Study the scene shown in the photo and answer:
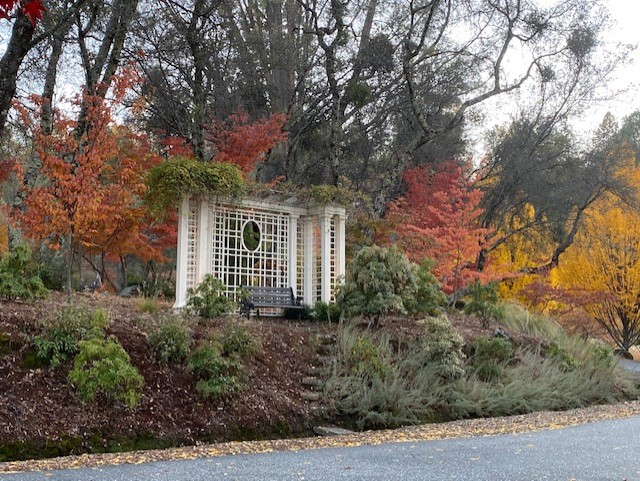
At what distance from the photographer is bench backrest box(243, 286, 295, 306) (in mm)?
10181

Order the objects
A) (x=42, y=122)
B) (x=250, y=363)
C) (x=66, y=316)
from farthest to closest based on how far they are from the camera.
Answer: (x=42, y=122)
(x=250, y=363)
(x=66, y=316)

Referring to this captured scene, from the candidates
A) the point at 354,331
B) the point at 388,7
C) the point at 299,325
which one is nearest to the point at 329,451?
the point at 354,331

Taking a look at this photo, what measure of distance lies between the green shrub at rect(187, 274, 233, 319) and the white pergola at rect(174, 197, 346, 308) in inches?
46.8

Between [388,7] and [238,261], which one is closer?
[238,261]

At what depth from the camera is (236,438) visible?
5.95 metres

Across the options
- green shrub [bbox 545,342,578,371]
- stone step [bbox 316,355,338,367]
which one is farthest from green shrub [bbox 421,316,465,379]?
green shrub [bbox 545,342,578,371]

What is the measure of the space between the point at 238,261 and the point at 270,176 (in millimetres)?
6995

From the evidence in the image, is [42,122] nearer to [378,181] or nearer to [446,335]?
[446,335]

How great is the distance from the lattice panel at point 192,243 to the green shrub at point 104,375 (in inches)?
163

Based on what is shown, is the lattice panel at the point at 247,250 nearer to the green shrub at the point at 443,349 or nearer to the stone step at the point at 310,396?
the green shrub at the point at 443,349

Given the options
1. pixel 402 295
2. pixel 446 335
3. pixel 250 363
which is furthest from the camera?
pixel 402 295

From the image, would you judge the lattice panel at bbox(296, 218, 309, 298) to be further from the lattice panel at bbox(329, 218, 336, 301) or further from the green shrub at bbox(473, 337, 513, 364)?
the green shrub at bbox(473, 337, 513, 364)

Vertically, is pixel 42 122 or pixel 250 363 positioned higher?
pixel 42 122

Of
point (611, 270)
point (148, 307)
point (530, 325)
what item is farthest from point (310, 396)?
point (611, 270)
